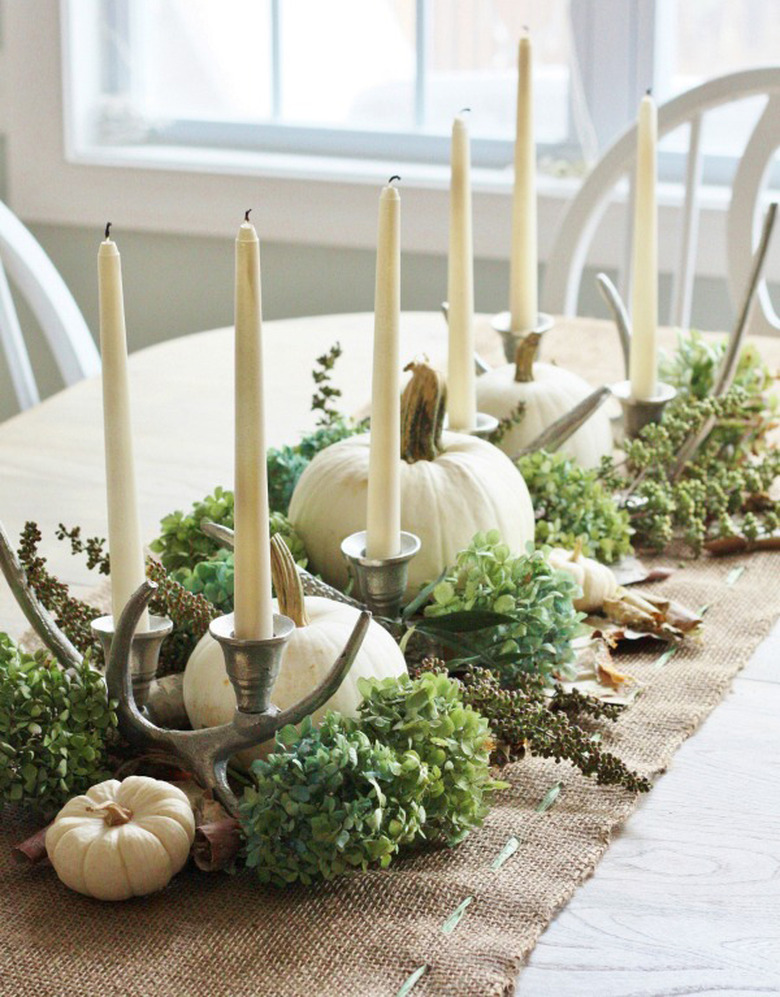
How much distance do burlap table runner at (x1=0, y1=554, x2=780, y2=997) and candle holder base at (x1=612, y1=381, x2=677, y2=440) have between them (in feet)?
1.26

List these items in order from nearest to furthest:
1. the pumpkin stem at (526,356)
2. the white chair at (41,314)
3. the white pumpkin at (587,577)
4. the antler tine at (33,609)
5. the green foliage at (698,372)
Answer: the antler tine at (33,609) → the white pumpkin at (587,577) → the pumpkin stem at (526,356) → the green foliage at (698,372) → the white chair at (41,314)

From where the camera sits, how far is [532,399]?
94 centimetres

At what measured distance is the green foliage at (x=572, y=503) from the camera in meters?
0.89

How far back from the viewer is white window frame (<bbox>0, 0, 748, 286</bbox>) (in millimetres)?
2369

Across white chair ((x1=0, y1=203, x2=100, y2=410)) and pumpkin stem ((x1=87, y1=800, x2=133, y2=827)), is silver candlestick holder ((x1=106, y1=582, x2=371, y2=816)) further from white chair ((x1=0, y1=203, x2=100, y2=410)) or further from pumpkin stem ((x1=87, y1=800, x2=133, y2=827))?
white chair ((x1=0, y1=203, x2=100, y2=410))

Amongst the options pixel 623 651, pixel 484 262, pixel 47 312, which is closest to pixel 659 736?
pixel 623 651

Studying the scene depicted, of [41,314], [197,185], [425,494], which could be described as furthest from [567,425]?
[197,185]

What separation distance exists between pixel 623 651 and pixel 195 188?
1.90m

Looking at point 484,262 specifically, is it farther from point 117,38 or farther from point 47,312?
point 47,312

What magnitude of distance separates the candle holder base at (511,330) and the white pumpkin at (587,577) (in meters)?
0.19

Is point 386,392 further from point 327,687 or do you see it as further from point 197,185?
point 197,185

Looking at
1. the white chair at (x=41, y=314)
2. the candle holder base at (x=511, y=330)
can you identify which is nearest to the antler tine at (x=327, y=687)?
the candle holder base at (x=511, y=330)

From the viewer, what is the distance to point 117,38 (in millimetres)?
2615

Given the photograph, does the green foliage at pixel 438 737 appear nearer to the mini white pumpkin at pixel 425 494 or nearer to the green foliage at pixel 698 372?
the mini white pumpkin at pixel 425 494
